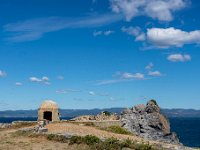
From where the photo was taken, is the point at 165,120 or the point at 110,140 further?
the point at 165,120

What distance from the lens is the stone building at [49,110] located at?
6203 cm

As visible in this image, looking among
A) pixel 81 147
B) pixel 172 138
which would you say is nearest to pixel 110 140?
pixel 81 147

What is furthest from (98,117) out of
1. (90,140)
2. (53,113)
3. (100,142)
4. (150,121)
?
(100,142)

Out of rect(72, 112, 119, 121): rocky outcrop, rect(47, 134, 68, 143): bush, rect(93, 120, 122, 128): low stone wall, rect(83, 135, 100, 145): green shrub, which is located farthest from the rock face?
rect(83, 135, 100, 145): green shrub

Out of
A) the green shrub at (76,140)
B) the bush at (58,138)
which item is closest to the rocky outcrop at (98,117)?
the bush at (58,138)

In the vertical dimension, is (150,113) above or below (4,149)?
above

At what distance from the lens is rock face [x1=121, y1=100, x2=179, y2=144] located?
75562 millimetres

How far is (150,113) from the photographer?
82312mm

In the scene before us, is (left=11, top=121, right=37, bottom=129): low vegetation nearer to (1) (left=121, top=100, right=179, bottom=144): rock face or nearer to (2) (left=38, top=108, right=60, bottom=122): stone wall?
(2) (left=38, top=108, right=60, bottom=122): stone wall

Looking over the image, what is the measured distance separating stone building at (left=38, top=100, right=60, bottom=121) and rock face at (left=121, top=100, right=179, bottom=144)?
1512 cm

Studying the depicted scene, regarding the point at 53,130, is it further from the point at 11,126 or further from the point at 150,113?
the point at 150,113

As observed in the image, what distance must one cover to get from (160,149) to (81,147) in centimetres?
703

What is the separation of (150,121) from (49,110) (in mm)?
24142

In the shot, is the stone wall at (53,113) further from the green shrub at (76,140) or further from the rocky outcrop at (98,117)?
the green shrub at (76,140)
